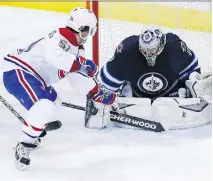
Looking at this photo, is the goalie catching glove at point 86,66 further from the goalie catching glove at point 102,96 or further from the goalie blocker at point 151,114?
the goalie blocker at point 151,114

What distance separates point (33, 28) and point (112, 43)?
2029mm

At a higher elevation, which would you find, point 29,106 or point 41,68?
point 41,68

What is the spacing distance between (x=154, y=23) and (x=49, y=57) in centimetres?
165

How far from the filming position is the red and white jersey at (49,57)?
196cm

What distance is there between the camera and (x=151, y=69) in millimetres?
2506

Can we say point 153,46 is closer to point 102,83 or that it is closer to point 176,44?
point 176,44

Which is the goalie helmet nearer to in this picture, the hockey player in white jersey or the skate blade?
the hockey player in white jersey

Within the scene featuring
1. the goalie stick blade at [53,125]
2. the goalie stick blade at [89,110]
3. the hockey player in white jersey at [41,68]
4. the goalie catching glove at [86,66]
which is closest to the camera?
the hockey player in white jersey at [41,68]

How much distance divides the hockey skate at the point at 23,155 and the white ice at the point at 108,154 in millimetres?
26

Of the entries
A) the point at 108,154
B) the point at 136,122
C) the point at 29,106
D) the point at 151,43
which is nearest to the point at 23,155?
the point at 29,106

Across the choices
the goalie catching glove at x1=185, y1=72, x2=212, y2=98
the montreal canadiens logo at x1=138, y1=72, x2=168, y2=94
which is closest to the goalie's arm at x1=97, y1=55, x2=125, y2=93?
the montreal canadiens logo at x1=138, y1=72, x2=168, y2=94

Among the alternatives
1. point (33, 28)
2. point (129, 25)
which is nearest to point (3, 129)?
point (129, 25)

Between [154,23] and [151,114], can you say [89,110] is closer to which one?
[151,114]

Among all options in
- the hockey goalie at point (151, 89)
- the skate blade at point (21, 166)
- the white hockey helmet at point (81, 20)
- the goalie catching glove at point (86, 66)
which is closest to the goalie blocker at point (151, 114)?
the hockey goalie at point (151, 89)
